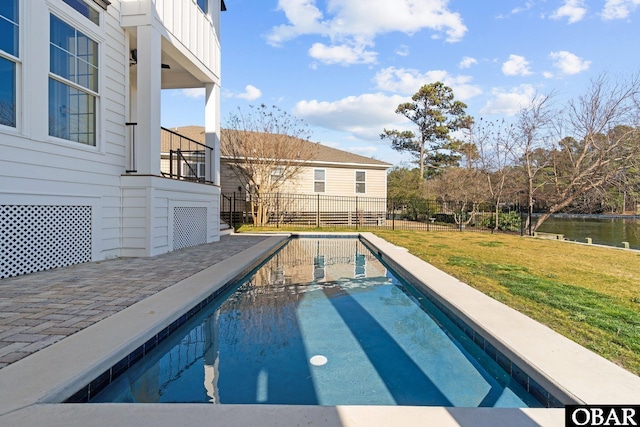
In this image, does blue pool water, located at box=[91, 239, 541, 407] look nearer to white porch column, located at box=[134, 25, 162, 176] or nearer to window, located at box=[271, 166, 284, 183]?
white porch column, located at box=[134, 25, 162, 176]

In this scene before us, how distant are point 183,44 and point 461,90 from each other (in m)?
24.7

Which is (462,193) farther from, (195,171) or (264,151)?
(195,171)

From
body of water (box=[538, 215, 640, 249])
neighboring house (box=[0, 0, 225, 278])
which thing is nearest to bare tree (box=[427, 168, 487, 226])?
body of water (box=[538, 215, 640, 249])

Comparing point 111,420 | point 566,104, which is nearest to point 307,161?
point 566,104

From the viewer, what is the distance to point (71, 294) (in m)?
3.66

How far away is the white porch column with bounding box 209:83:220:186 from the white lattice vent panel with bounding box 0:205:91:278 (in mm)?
3883

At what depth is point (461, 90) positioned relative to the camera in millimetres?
26625

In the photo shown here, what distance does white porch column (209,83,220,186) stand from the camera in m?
8.96

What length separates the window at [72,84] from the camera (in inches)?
195

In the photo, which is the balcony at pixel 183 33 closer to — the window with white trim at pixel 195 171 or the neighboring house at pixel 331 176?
the window with white trim at pixel 195 171

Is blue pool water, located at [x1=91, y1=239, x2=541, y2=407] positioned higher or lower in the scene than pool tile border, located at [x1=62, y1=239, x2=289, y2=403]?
lower

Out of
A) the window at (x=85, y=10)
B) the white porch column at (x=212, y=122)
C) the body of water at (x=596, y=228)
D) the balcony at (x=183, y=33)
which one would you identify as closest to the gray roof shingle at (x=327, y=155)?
the balcony at (x=183, y=33)

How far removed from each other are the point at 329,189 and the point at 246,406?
16447 mm

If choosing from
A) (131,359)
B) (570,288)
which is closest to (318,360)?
(131,359)
